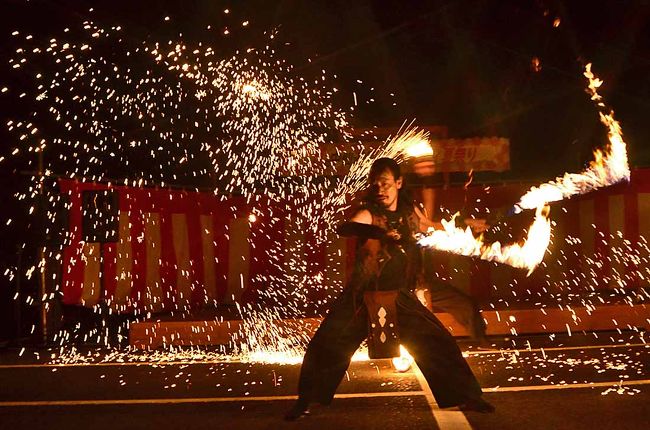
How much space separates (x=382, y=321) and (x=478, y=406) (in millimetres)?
804

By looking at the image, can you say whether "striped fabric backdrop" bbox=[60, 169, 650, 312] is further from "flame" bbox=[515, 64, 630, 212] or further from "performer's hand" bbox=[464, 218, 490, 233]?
"performer's hand" bbox=[464, 218, 490, 233]

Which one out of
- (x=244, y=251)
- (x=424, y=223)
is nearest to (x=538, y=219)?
(x=424, y=223)

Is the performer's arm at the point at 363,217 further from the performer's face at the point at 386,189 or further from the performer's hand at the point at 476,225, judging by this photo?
the performer's hand at the point at 476,225

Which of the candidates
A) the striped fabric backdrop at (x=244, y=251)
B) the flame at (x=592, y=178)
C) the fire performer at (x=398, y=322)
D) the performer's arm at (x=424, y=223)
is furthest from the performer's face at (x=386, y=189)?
the striped fabric backdrop at (x=244, y=251)

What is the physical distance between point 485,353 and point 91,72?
7.33m

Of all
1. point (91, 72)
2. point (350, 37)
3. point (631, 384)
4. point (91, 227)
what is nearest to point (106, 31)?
point (91, 72)

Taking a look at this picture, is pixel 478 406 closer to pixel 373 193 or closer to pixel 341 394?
pixel 341 394

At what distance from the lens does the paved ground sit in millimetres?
5250

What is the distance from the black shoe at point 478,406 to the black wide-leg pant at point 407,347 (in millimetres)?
38

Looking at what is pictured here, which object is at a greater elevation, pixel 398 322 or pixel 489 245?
pixel 489 245

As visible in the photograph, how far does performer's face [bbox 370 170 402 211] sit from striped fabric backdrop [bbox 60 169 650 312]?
19.4 ft

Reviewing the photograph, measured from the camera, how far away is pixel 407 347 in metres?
5.35

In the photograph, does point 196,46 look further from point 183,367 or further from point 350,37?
point 183,367

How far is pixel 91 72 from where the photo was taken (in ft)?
40.0
